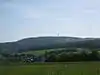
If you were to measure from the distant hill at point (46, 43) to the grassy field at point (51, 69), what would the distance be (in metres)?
0.42

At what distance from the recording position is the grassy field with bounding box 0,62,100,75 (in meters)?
9.10

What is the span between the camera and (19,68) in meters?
9.11

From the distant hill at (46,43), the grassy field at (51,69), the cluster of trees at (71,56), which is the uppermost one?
the distant hill at (46,43)

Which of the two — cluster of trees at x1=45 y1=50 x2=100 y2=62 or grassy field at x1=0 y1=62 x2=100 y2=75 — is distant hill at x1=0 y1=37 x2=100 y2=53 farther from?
grassy field at x1=0 y1=62 x2=100 y2=75

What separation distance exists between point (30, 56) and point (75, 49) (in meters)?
1.09

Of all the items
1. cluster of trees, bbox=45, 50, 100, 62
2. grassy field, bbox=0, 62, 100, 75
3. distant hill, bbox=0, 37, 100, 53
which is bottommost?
grassy field, bbox=0, 62, 100, 75

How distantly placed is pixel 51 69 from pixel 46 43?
0.75 m

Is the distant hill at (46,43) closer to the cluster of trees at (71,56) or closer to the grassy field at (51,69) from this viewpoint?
the cluster of trees at (71,56)

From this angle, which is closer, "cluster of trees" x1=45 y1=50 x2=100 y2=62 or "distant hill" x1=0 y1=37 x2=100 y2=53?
"distant hill" x1=0 y1=37 x2=100 y2=53

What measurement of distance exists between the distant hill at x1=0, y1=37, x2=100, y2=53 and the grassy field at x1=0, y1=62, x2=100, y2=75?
1.39ft

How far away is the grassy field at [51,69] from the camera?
29.9 ft

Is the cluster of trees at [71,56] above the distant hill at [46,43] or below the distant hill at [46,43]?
below

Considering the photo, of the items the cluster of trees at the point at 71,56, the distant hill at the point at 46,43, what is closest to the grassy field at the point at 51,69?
the cluster of trees at the point at 71,56

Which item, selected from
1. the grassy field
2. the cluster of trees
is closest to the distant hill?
the cluster of trees
